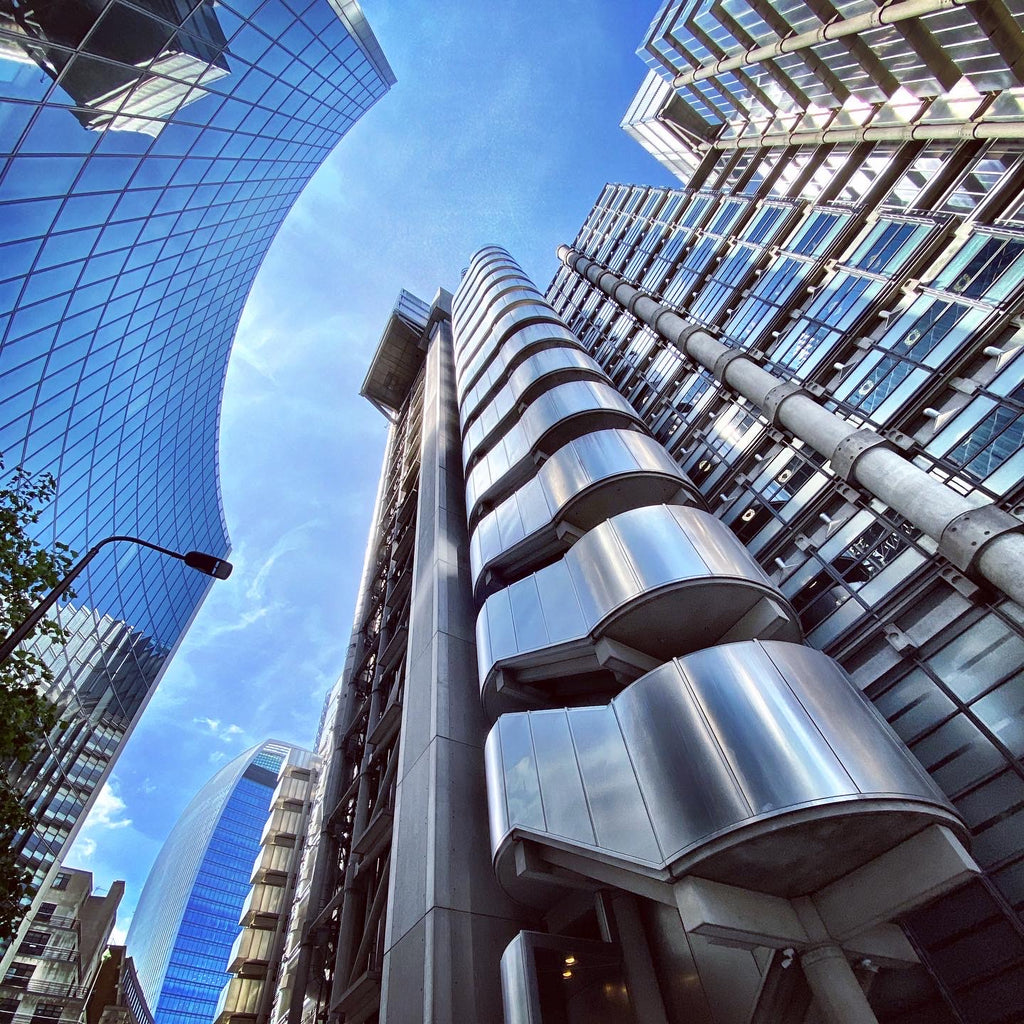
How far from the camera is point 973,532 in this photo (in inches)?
386

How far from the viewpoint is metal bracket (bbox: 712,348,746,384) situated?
1917 cm

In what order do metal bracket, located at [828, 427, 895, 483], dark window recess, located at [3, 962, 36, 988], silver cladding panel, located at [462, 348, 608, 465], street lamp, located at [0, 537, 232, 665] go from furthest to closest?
dark window recess, located at [3, 962, 36, 988] < silver cladding panel, located at [462, 348, 608, 465] < metal bracket, located at [828, 427, 895, 483] < street lamp, located at [0, 537, 232, 665]

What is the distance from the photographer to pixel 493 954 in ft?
30.0

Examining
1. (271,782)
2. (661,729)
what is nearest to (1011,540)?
(661,729)

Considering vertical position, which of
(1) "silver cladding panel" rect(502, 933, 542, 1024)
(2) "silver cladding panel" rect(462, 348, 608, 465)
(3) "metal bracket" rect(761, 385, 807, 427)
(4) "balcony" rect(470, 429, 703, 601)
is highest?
(2) "silver cladding panel" rect(462, 348, 608, 465)

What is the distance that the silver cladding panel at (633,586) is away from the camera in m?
10.9

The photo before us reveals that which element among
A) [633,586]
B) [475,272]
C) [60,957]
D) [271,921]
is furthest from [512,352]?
[60,957]

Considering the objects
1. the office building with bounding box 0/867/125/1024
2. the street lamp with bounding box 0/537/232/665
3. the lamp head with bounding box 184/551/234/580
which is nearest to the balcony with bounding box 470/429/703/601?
the lamp head with bounding box 184/551/234/580

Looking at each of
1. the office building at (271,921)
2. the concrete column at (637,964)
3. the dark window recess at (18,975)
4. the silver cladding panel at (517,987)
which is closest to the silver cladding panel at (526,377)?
the concrete column at (637,964)

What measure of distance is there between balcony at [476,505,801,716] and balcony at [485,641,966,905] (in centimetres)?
191

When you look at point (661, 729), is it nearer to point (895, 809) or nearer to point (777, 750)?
point (777, 750)

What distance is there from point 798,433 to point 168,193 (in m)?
26.2

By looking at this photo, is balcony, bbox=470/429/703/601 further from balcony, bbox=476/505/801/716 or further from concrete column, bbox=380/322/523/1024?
concrete column, bbox=380/322/523/1024

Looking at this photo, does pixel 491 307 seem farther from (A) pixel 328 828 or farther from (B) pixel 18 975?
(B) pixel 18 975
